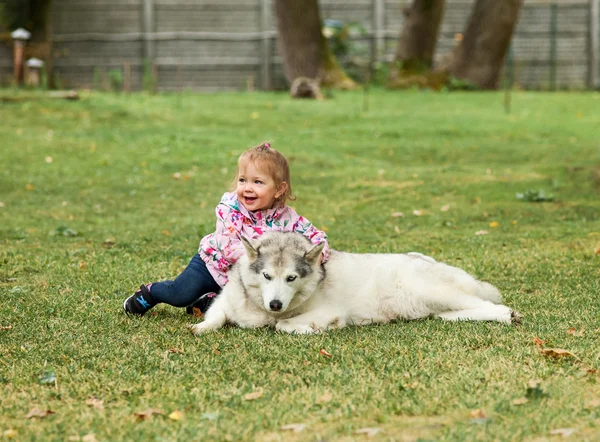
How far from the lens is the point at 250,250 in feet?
17.0

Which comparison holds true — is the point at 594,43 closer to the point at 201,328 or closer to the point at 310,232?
the point at 310,232

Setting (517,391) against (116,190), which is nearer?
(517,391)

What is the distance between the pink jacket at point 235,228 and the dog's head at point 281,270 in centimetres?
28

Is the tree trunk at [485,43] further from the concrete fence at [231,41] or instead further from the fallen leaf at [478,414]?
the fallen leaf at [478,414]

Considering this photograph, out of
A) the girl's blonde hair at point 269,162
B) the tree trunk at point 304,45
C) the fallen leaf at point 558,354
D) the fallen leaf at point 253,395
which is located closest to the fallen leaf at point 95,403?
the fallen leaf at point 253,395

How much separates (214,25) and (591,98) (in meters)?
10.3

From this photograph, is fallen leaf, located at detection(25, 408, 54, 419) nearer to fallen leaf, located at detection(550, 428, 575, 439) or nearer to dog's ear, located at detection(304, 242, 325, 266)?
dog's ear, located at detection(304, 242, 325, 266)

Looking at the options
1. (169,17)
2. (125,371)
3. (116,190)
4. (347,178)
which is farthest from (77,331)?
(169,17)

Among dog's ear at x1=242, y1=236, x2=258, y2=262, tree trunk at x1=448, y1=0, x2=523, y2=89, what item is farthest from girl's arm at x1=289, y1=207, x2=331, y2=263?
tree trunk at x1=448, y1=0, x2=523, y2=89

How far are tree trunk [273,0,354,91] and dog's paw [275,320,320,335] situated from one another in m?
16.7

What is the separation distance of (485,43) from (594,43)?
17.1ft

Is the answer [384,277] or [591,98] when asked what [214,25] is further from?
[384,277]

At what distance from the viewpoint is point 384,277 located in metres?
5.50

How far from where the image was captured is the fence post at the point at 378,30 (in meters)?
24.8
